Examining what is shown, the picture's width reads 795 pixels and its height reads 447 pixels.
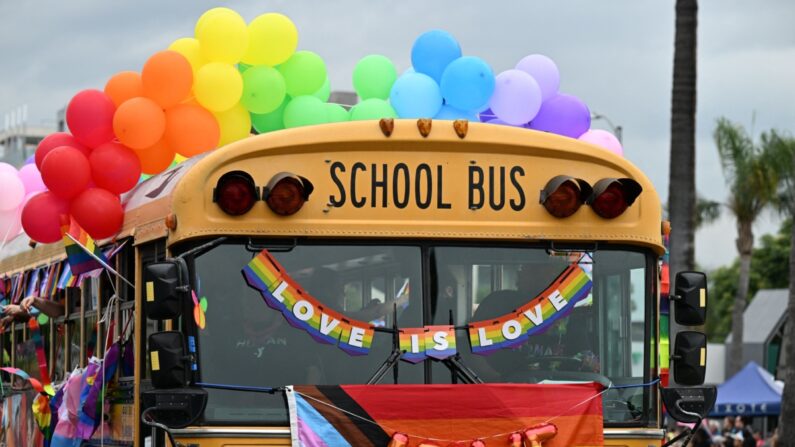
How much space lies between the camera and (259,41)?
1043 centimetres

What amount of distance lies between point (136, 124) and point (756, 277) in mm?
59790

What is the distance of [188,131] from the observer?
9.55 m

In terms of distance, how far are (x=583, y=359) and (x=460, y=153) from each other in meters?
1.23

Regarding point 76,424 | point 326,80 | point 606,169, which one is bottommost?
point 76,424

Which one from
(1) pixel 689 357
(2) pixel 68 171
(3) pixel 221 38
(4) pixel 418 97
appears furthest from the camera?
(4) pixel 418 97

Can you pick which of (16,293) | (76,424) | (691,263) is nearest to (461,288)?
A: (76,424)

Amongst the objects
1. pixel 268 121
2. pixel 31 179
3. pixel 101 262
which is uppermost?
pixel 268 121

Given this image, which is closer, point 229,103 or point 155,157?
point 155,157

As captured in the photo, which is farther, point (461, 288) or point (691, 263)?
point (691, 263)

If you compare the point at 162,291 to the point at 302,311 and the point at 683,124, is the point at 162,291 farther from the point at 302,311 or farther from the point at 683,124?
the point at 683,124

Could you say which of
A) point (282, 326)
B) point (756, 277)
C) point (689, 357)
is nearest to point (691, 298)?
point (689, 357)

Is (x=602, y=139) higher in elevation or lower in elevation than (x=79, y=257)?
higher

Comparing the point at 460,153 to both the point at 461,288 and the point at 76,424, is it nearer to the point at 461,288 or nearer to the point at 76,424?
the point at 461,288

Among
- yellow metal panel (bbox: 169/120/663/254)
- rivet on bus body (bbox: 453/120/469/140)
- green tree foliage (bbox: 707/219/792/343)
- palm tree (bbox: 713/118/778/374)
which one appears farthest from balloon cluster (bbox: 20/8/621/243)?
green tree foliage (bbox: 707/219/792/343)
